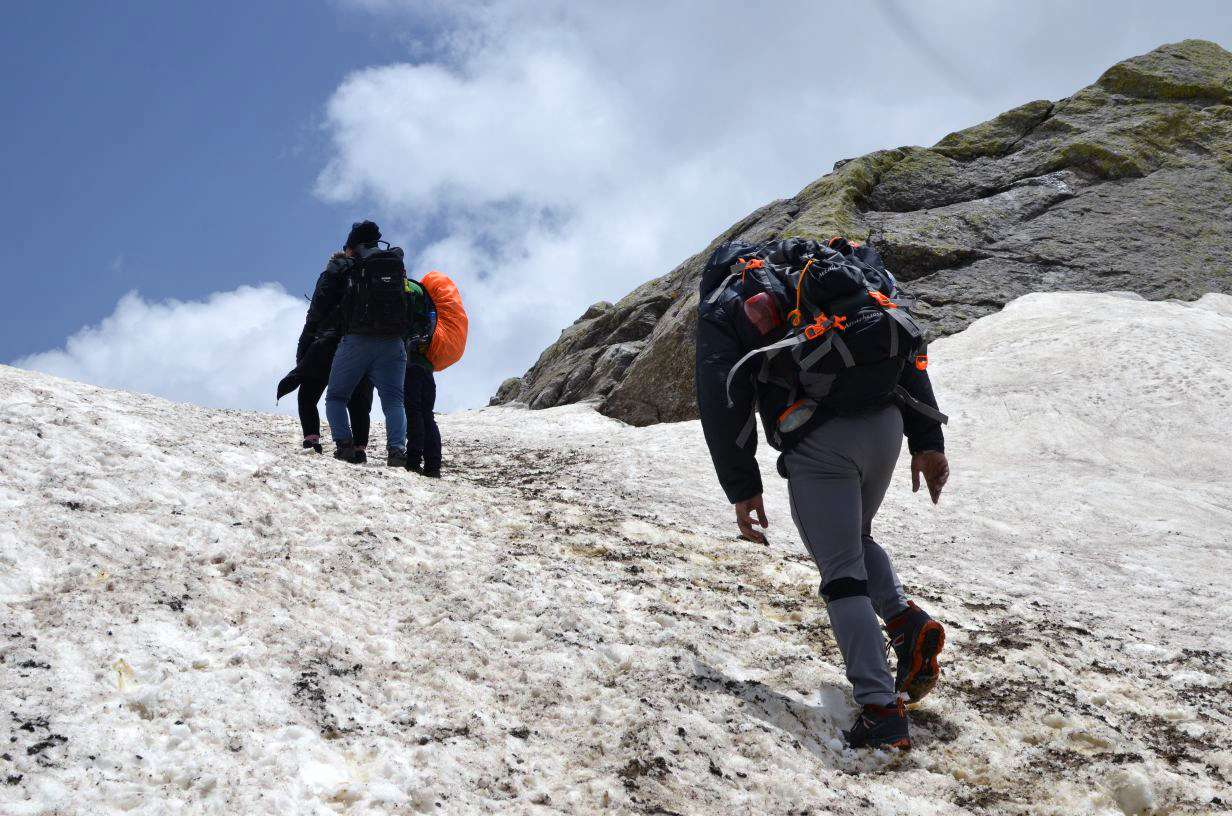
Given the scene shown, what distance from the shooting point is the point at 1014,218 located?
2523 cm

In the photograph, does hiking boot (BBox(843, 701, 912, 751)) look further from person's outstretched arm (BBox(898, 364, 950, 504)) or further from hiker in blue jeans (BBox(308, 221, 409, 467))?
hiker in blue jeans (BBox(308, 221, 409, 467))

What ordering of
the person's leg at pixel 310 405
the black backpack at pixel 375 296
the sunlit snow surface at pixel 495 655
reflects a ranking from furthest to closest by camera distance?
1. the person's leg at pixel 310 405
2. the black backpack at pixel 375 296
3. the sunlit snow surface at pixel 495 655

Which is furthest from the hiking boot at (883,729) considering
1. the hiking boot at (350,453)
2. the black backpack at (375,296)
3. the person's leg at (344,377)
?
the person's leg at (344,377)

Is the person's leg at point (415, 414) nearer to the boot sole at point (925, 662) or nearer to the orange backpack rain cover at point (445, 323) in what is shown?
the orange backpack rain cover at point (445, 323)

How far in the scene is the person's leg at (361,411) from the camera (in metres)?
9.41

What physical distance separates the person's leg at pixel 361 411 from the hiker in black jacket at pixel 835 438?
5.46 m

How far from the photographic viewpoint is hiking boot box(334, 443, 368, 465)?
894cm

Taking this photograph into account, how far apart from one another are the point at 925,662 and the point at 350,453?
239 inches

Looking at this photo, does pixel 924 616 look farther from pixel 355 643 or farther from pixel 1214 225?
pixel 1214 225

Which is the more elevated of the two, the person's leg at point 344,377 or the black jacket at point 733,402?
the person's leg at point 344,377

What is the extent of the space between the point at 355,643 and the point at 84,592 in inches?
48.4

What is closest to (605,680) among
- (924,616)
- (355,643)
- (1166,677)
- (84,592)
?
(355,643)

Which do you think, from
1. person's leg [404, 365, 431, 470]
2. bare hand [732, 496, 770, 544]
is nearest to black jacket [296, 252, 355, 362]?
person's leg [404, 365, 431, 470]

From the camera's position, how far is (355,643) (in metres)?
4.51
